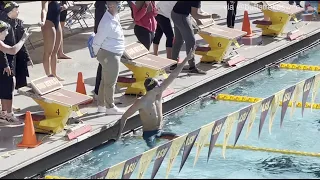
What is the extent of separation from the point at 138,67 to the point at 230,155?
215 centimetres

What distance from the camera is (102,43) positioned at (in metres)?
10.0

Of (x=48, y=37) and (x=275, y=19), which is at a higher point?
(x=48, y=37)

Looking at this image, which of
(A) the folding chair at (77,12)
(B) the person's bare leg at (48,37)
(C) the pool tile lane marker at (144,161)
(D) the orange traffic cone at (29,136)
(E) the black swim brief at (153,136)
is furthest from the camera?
(A) the folding chair at (77,12)

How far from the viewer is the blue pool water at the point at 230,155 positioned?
9070 millimetres

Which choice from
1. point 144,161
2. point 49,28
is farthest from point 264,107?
point 49,28

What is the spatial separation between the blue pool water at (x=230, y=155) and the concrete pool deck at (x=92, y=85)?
A: 171 millimetres

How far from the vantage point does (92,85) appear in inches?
464

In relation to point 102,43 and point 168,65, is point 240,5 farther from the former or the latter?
point 102,43

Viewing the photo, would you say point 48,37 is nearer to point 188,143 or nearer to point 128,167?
point 188,143

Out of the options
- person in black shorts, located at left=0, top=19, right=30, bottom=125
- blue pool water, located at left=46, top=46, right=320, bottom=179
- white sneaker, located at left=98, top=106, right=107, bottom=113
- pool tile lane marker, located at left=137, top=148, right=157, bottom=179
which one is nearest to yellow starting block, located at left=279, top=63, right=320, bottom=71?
blue pool water, located at left=46, top=46, right=320, bottom=179

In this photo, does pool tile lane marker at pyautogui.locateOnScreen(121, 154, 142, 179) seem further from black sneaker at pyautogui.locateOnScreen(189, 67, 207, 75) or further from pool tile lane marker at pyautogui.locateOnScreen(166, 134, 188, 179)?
black sneaker at pyautogui.locateOnScreen(189, 67, 207, 75)

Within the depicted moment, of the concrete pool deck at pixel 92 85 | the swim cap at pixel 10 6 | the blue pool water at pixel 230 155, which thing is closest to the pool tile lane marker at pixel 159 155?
the blue pool water at pixel 230 155

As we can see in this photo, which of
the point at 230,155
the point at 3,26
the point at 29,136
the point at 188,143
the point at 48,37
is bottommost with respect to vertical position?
the point at 230,155

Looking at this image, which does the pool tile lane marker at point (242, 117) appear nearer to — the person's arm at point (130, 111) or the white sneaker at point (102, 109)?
the person's arm at point (130, 111)
